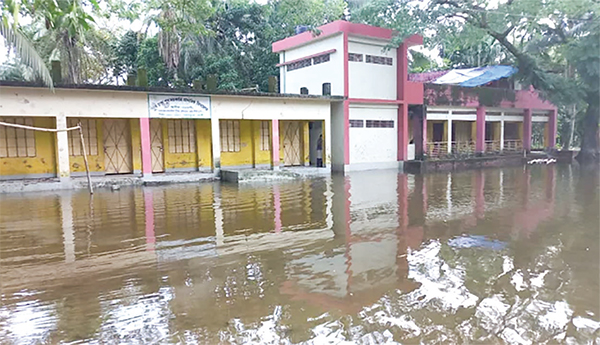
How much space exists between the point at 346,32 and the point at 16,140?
12.4 m

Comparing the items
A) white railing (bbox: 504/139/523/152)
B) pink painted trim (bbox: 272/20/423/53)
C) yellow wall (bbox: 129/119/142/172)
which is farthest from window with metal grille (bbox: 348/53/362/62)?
white railing (bbox: 504/139/523/152)

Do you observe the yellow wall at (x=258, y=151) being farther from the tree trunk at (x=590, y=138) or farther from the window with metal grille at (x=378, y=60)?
the tree trunk at (x=590, y=138)

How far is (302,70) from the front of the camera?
2064 cm

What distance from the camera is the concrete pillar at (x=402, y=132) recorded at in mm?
20188

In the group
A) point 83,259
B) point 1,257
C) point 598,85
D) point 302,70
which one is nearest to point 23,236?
point 1,257

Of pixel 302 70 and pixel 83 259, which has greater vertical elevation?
pixel 302 70

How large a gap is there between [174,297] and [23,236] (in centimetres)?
432

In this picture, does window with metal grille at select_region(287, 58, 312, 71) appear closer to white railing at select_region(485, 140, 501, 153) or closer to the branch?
the branch

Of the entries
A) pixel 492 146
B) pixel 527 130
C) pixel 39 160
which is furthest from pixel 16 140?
pixel 527 130

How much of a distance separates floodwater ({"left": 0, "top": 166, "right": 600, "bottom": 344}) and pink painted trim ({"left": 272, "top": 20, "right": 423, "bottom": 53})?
385 inches

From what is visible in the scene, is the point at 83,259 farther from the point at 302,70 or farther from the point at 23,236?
the point at 302,70

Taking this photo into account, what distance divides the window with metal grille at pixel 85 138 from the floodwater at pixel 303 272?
17.2 feet

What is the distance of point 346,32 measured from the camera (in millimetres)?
17875

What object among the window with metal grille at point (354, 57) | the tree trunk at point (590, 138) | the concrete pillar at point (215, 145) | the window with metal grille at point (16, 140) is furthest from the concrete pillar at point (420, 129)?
the window with metal grille at point (16, 140)
